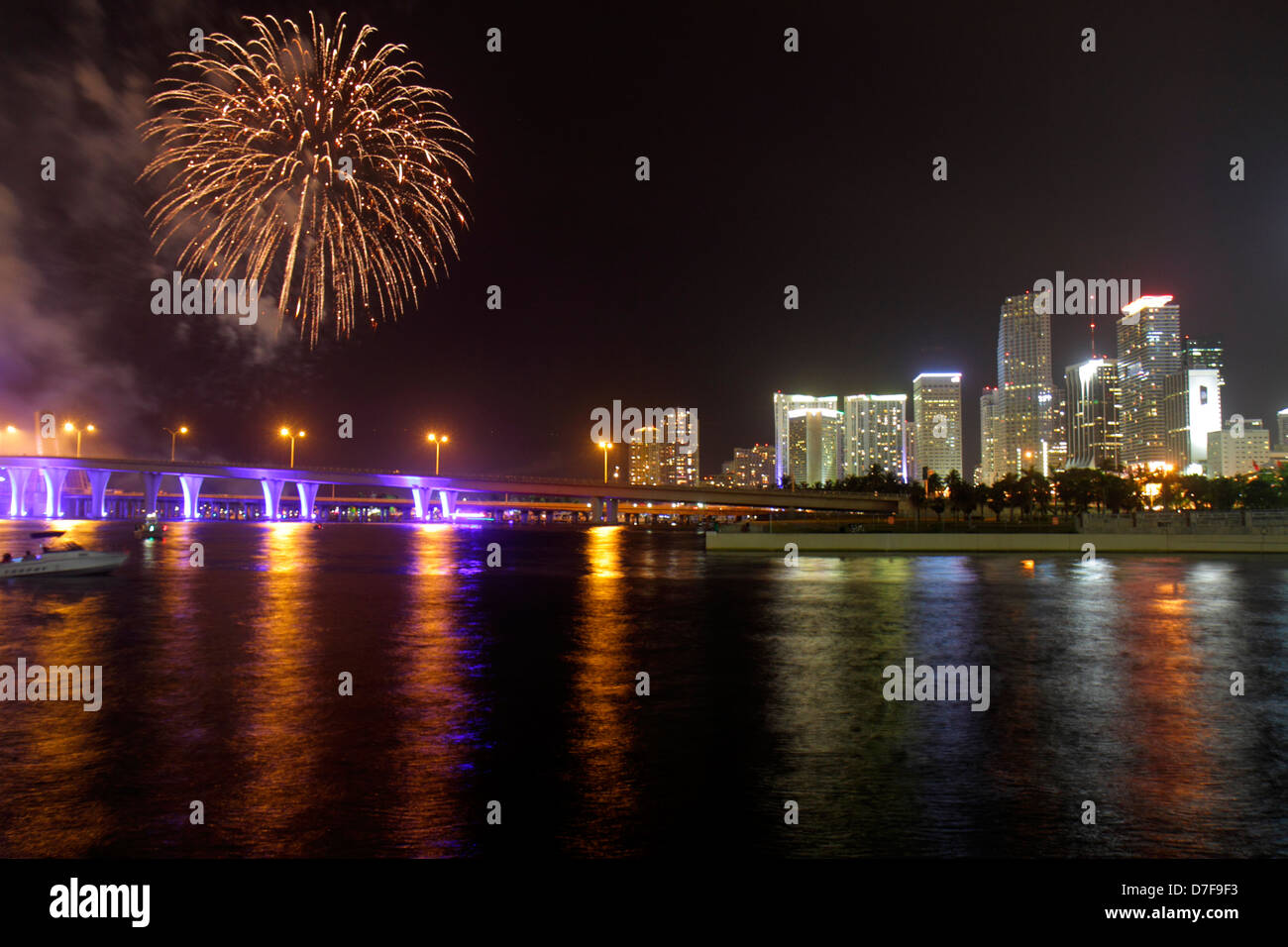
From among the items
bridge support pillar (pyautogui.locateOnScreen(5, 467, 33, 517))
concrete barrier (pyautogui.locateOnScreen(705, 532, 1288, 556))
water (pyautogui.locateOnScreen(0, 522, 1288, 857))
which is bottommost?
concrete barrier (pyautogui.locateOnScreen(705, 532, 1288, 556))

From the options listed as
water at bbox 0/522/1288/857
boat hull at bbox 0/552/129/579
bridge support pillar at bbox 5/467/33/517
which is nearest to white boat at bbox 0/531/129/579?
boat hull at bbox 0/552/129/579

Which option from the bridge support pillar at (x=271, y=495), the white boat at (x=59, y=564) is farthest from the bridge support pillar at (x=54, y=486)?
the white boat at (x=59, y=564)

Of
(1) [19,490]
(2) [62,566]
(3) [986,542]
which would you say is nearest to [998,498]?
(3) [986,542]

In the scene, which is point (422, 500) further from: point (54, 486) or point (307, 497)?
point (54, 486)

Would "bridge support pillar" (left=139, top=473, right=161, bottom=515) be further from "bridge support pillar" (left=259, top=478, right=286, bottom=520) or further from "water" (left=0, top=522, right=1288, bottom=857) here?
"water" (left=0, top=522, right=1288, bottom=857)
